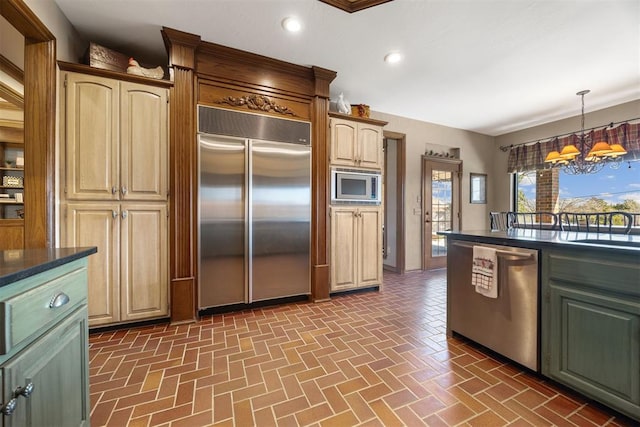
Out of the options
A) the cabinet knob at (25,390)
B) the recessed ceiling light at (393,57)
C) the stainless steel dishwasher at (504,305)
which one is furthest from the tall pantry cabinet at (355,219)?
the cabinet knob at (25,390)

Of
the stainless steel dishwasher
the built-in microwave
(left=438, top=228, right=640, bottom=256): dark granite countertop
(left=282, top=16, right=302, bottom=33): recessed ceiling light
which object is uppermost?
(left=282, top=16, right=302, bottom=33): recessed ceiling light

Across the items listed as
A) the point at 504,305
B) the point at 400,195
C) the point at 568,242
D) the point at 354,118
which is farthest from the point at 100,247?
the point at 400,195

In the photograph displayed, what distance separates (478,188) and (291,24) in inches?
188

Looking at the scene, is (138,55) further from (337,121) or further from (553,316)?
(553,316)

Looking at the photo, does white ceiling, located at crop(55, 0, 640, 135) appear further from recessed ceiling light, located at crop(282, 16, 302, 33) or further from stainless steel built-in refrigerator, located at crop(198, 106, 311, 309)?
stainless steel built-in refrigerator, located at crop(198, 106, 311, 309)

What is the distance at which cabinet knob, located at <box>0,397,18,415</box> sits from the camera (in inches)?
28.2

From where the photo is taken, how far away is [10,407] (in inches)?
28.7

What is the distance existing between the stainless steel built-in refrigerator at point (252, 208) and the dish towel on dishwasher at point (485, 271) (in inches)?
65.4

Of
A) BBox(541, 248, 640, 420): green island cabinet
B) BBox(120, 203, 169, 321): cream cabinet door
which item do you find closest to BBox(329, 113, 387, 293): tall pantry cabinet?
BBox(120, 203, 169, 321): cream cabinet door

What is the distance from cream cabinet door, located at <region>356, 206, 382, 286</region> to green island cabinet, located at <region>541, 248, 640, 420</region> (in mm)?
1941

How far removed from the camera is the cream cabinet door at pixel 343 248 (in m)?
3.21

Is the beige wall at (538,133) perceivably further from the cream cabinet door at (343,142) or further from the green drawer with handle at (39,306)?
the green drawer with handle at (39,306)

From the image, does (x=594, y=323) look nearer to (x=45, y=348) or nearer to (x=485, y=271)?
(x=485, y=271)

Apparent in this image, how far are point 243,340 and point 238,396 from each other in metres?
0.67
